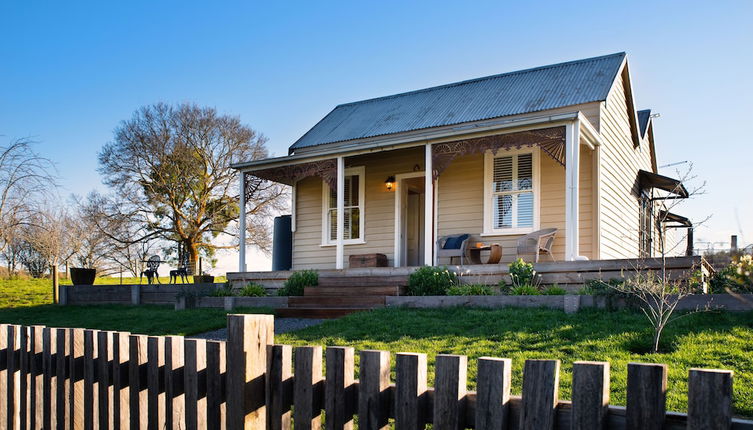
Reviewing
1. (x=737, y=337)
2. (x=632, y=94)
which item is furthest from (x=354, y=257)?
(x=737, y=337)

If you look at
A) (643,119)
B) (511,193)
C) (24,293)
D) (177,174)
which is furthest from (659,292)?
(177,174)

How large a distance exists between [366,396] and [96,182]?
30.3m

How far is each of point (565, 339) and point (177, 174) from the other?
82.0 ft

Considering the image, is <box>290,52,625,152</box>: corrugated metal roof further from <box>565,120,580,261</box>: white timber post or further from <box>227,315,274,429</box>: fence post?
<box>227,315,274,429</box>: fence post

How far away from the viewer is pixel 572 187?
10.8 m

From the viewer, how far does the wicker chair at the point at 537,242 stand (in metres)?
11.9

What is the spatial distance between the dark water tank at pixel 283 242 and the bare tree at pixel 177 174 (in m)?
11.7

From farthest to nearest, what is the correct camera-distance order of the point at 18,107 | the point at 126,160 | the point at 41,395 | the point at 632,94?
the point at 126,160
the point at 18,107
the point at 632,94
the point at 41,395

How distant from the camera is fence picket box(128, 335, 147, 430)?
2689 millimetres

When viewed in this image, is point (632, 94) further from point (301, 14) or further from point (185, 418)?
point (185, 418)

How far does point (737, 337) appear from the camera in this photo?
6133mm

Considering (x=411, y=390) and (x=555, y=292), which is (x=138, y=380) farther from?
(x=555, y=292)

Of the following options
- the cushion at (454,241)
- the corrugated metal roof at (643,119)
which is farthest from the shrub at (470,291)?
the corrugated metal roof at (643,119)

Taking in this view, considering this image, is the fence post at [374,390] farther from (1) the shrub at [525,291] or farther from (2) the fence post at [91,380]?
(1) the shrub at [525,291]
